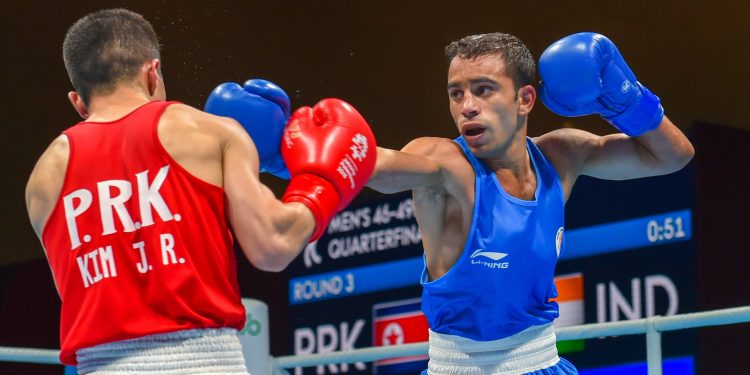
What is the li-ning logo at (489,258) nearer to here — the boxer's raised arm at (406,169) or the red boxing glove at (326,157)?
the boxer's raised arm at (406,169)

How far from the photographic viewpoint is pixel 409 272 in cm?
521

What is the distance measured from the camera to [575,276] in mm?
4590

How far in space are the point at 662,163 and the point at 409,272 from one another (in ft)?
8.68

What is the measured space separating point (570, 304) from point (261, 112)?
8.83ft

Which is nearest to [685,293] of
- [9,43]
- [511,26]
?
[511,26]

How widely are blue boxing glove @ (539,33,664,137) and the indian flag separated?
6.63 feet

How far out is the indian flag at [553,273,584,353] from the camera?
454cm

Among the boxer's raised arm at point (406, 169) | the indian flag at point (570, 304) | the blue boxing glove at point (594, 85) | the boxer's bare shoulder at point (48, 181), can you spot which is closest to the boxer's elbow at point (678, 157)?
the blue boxing glove at point (594, 85)

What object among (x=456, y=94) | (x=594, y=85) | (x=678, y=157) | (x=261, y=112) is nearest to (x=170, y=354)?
(x=261, y=112)

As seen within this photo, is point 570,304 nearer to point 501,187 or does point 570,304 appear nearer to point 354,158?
point 501,187

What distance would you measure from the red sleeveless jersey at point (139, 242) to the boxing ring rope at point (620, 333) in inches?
59.1

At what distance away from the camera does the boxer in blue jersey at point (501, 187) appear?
7.86 ft

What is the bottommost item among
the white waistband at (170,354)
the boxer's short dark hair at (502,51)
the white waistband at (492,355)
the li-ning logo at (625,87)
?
the white waistband at (492,355)

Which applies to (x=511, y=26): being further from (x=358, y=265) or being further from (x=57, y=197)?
(x=57, y=197)
